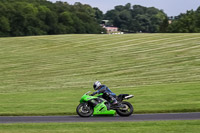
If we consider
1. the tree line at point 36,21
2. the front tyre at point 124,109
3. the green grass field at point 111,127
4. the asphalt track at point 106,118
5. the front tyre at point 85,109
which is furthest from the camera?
the tree line at point 36,21

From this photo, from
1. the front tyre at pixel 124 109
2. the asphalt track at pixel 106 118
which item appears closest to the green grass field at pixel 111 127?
the asphalt track at pixel 106 118

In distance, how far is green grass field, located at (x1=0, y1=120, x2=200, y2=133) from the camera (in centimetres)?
1298

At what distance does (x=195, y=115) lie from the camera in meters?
16.0

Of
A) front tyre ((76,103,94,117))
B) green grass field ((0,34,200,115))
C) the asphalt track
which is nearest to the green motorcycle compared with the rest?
front tyre ((76,103,94,117))

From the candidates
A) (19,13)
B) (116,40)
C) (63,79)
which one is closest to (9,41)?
(116,40)

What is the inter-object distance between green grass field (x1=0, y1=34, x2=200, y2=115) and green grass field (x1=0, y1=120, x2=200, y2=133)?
11.0 feet

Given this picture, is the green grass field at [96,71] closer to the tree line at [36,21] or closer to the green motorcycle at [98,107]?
the green motorcycle at [98,107]

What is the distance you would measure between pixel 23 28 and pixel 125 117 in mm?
88522

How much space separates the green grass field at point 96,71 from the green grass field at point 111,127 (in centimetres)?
336

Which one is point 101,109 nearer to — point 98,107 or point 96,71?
point 98,107

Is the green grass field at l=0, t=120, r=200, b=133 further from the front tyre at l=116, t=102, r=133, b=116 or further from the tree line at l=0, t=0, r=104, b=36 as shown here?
the tree line at l=0, t=0, r=104, b=36

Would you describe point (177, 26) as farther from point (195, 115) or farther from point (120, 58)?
point (195, 115)

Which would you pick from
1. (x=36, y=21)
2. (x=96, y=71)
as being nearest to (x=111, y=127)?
(x=96, y=71)

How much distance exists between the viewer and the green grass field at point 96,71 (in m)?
20.8
